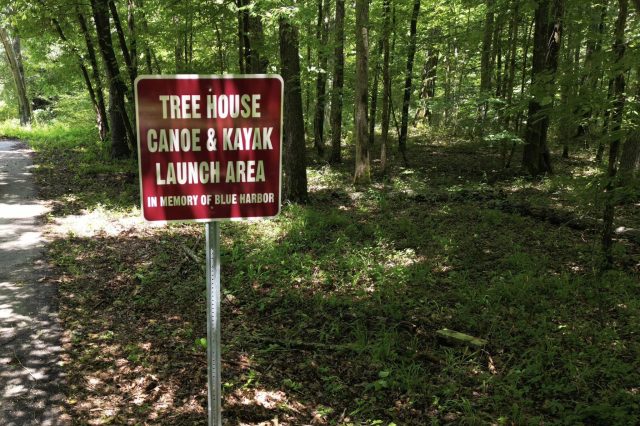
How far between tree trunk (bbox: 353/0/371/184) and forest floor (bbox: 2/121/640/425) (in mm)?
3241

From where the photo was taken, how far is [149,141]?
7.30 feet

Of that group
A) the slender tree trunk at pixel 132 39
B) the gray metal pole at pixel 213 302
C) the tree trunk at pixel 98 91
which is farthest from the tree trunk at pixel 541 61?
the tree trunk at pixel 98 91

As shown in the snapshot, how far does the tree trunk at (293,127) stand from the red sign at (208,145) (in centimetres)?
808

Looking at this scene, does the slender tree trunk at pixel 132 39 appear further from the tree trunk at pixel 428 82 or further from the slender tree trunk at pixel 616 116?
the tree trunk at pixel 428 82

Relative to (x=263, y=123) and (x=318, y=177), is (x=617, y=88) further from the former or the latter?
(x=318, y=177)

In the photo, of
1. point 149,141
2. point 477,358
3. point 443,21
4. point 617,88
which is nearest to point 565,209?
point 617,88

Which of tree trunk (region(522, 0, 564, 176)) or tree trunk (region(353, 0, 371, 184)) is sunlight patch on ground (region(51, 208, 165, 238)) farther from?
tree trunk (region(522, 0, 564, 176))

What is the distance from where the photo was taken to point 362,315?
5668 mm

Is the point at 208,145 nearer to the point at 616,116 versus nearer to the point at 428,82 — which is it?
the point at 616,116

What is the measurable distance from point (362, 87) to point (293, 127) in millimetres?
3520

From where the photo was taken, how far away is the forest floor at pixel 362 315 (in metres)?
4.12

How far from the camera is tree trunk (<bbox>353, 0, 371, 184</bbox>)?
41.1 ft

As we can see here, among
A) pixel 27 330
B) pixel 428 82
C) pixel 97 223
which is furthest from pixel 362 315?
pixel 428 82

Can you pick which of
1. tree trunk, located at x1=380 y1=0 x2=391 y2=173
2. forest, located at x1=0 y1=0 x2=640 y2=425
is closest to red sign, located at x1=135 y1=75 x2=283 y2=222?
forest, located at x1=0 y1=0 x2=640 y2=425
